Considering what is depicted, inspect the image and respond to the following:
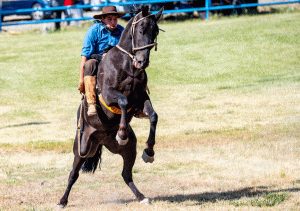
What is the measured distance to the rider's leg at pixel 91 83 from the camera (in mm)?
6598

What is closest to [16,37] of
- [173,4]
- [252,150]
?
[173,4]

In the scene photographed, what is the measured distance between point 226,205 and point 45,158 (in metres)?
4.83

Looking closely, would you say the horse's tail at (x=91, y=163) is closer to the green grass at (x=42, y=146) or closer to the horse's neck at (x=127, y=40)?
the horse's neck at (x=127, y=40)

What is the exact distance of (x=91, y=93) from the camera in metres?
6.65

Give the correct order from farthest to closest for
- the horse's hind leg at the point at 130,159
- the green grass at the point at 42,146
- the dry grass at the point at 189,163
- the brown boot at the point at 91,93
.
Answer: the green grass at the point at 42,146, the dry grass at the point at 189,163, the horse's hind leg at the point at 130,159, the brown boot at the point at 91,93

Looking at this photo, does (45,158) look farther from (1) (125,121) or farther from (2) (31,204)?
(1) (125,121)

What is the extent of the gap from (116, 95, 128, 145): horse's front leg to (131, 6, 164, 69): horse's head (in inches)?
19.3

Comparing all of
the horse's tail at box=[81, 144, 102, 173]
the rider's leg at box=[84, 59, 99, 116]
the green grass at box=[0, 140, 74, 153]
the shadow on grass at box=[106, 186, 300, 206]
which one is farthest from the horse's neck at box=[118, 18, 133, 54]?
the green grass at box=[0, 140, 74, 153]

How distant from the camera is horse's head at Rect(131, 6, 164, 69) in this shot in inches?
227

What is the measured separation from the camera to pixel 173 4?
2281 cm

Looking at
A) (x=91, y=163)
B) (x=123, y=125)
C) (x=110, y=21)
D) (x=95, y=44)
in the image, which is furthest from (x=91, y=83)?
(x=91, y=163)

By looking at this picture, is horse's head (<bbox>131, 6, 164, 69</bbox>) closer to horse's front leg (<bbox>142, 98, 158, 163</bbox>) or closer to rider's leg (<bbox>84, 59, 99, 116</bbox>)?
horse's front leg (<bbox>142, 98, 158, 163</bbox>)

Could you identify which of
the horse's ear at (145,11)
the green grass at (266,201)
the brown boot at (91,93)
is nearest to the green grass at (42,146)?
the brown boot at (91,93)

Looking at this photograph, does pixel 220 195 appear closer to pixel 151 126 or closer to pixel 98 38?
pixel 151 126
